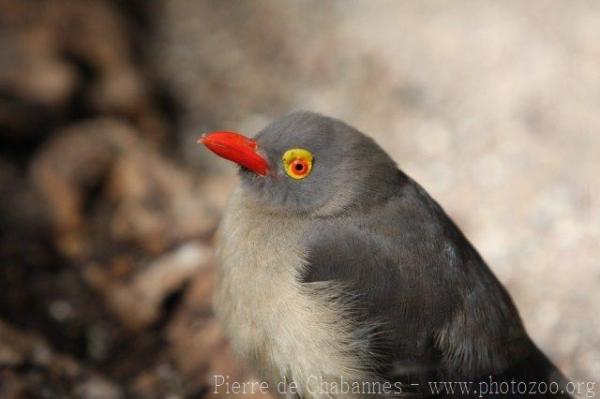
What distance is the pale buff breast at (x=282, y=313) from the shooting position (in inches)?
168

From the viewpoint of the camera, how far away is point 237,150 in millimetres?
4562

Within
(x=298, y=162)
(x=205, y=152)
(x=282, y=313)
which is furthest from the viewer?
(x=205, y=152)

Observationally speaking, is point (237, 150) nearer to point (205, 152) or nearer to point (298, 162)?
point (298, 162)

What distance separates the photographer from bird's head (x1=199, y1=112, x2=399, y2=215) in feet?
14.9

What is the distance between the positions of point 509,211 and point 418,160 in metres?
1.08

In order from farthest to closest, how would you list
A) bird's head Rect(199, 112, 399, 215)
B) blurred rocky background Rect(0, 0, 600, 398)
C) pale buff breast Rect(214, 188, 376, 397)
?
blurred rocky background Rect(0, 0, 600, 398) < bird's head Rect(199, 112, 399, 215) < pale buff breast Rect(214, 188, 376, 397)

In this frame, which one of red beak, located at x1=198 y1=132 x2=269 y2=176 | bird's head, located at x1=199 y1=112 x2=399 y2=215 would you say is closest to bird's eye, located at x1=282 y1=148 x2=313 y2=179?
bird's head, located at x1=199 y1=112 x2=399 y2=215

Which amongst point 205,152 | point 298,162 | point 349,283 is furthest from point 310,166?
point 205,152

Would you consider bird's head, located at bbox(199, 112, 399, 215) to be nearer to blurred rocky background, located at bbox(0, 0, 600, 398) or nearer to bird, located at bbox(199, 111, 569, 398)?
bird, located at bbox(199, 111, 569, 398)

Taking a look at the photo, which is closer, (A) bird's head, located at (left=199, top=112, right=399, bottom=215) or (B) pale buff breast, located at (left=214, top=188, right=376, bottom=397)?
(B) pale buff breast, located at (left=214, top=188, right=376, bottom=397)

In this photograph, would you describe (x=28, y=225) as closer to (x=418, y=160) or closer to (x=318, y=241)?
(x=318, y=241)

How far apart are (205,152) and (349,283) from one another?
146 inches

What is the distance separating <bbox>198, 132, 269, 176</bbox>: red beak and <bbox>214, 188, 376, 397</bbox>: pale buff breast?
10.4 inches

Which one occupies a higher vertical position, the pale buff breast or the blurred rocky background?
the blurred rocky background
